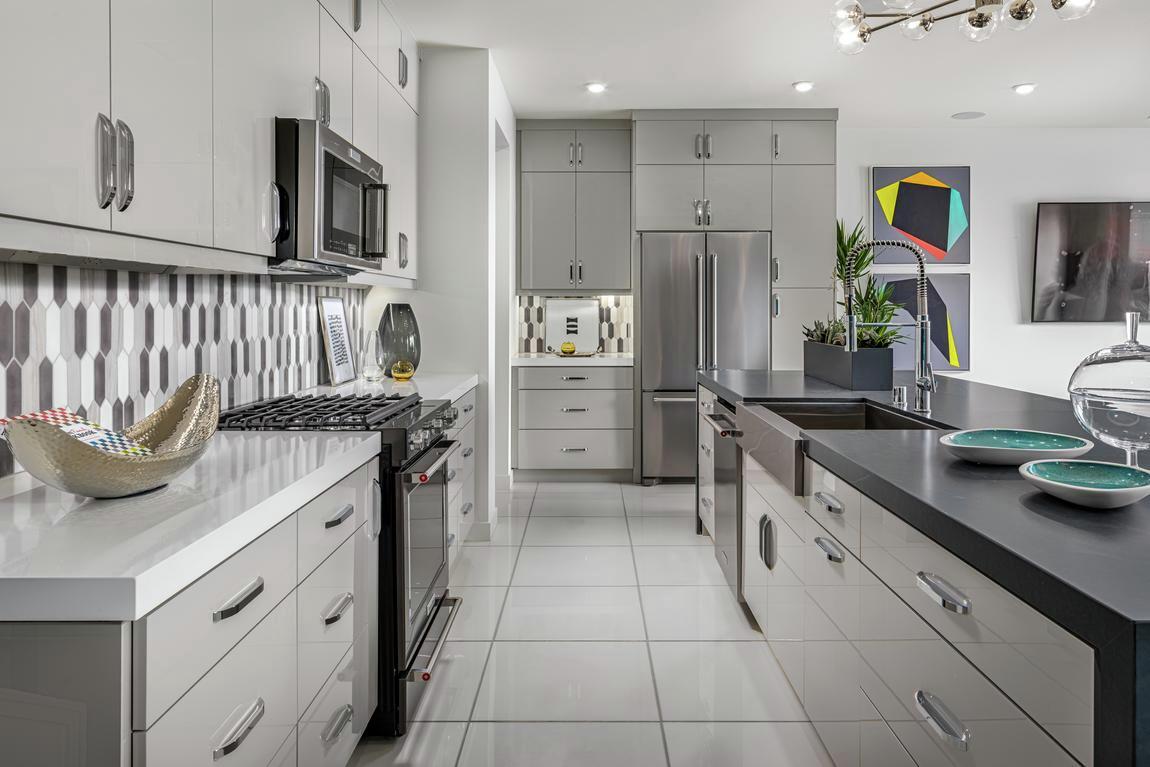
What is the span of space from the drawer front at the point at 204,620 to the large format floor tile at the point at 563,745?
36.3 inches

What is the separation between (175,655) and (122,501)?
15.8 inches

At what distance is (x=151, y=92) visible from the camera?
1533 millimetres

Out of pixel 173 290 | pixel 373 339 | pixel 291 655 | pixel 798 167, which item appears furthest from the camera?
pixel 798 167

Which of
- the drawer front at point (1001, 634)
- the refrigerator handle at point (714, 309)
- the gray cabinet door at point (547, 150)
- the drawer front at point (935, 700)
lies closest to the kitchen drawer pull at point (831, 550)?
Answer: the drawer front at point (935, 700)

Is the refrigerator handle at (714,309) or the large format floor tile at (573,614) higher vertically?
the refrigerator handle at (714,309)

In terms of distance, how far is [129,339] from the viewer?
78.9 inches

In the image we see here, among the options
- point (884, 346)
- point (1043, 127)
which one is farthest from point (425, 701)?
point (1043, 127)

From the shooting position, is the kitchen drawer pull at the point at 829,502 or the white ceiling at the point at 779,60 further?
the white ceiling at the point at 779,60

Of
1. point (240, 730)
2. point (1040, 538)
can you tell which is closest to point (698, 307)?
point (1040, 538)

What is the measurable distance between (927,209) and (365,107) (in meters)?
4.39

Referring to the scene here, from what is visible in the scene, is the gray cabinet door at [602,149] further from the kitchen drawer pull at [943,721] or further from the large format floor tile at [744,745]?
the kitchen drawer pull at [943,721]

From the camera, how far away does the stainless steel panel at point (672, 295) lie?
5.29 m

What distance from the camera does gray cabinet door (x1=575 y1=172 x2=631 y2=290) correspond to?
18.0ft

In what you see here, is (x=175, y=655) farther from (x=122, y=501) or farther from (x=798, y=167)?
(x=798, y=167)
